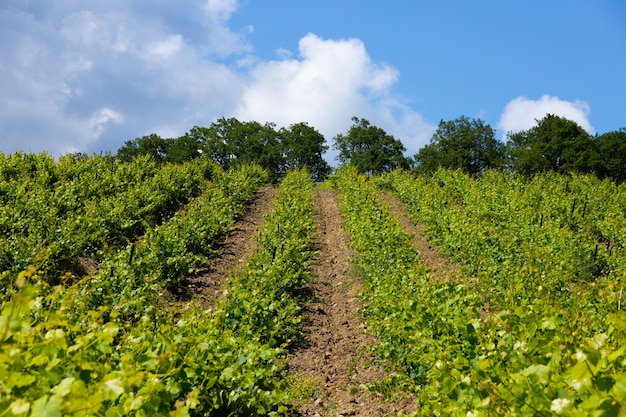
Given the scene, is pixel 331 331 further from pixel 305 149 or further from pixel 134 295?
pixel 305 149

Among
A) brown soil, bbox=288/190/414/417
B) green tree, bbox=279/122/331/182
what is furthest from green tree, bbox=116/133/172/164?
brown soil, bbox=288/190/414/417

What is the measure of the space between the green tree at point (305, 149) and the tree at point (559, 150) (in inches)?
1056

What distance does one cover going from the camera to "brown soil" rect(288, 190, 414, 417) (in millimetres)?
6559

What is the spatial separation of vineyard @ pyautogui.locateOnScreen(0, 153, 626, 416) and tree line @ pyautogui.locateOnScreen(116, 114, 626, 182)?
1128 inches

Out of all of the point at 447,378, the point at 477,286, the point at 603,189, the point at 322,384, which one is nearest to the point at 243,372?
the point at 447,378

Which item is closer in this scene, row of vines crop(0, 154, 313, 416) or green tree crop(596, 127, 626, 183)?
row of vines crop(0, 154, 313, 416)

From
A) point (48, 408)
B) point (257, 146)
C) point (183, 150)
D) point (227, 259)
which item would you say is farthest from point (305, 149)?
point (48, 408)

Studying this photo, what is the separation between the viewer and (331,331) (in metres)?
9.73

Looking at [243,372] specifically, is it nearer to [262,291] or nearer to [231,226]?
[262,291]

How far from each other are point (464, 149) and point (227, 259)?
5143 cm

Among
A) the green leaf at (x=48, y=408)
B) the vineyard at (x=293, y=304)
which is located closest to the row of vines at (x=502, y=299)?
the vineyard at (x=293, y=304)

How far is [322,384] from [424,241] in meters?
11.0

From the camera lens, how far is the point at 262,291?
935cm

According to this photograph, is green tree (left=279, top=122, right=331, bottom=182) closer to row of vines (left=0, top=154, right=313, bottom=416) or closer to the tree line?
the tree line
